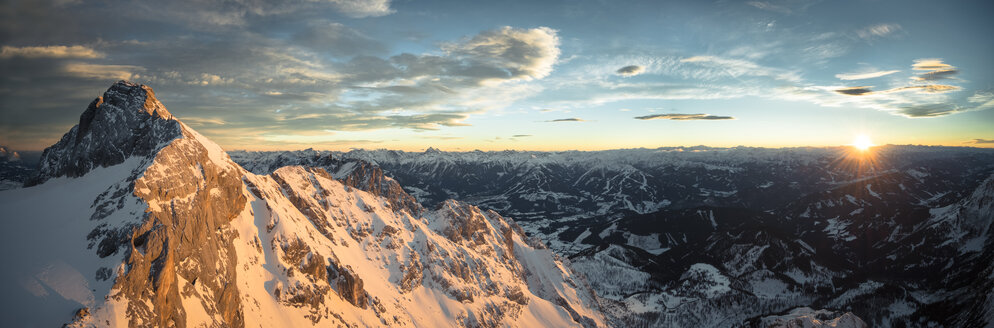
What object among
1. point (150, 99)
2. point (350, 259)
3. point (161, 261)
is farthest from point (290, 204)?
point (161, 261)

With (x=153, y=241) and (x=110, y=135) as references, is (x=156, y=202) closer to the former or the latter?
(x=153, y=241)

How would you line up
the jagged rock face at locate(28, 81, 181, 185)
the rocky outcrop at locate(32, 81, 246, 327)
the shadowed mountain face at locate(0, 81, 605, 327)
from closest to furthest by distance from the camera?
1. the shadowed mountain face at locate(0, 81, 605, 327)
2. the rocky outcrop at locate(32, 81, 246, 327)
3. the jagged rock face at locate(28, 81, 181, 185)

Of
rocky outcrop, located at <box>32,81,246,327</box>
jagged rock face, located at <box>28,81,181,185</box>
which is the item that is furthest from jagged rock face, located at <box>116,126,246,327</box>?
jagged rock face, located at <box>28,81,181,185</box>

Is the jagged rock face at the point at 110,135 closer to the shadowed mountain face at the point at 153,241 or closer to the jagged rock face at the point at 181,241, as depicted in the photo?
the shadowed mountain face at the point at 153,241

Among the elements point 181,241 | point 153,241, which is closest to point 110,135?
point 181,241

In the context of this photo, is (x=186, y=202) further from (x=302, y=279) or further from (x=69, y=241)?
(x=302, y=279)

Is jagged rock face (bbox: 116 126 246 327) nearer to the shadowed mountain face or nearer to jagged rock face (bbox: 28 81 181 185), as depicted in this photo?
the shadowed mountain face

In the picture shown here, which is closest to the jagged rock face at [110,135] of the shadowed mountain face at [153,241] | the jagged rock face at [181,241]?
the shadowed mountain face at [153,241]

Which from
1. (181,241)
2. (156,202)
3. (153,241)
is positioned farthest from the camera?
(181,241)
